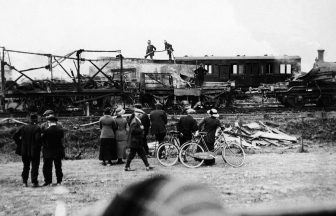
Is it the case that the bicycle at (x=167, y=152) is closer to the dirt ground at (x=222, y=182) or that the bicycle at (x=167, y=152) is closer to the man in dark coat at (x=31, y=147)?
the dirt ground at (x=222, y=182)

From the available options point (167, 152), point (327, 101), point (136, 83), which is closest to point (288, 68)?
point (327, 101)

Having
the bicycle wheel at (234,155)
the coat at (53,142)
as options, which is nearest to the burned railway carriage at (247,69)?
the bicycle wheel at (234,155)

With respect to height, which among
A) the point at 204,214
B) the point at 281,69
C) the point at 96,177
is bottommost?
the point at 96,177

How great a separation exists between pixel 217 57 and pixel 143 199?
1163 inches

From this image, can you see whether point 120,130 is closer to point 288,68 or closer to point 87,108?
point 87,108

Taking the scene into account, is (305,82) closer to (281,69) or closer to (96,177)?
(281,69)

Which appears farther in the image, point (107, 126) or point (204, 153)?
point (107, 126)

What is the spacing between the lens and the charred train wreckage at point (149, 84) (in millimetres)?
18234

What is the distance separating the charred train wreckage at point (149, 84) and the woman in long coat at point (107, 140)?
6274 millimetres

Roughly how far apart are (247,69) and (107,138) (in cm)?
2031

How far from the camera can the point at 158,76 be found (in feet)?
76.4

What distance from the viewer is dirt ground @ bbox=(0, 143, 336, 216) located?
22.3ft

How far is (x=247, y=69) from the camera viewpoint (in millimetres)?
29922

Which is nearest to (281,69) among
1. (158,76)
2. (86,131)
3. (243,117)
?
(158,76)
